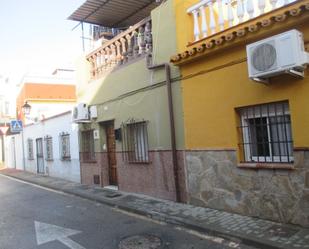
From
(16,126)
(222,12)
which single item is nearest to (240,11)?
(222,12)

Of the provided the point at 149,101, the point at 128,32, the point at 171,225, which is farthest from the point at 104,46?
the point at 171,225

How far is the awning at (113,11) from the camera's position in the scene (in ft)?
34.0

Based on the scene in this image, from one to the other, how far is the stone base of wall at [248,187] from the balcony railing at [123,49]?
343cm

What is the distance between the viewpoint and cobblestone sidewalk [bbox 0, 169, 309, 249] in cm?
517

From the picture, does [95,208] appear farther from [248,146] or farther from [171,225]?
[248,146]

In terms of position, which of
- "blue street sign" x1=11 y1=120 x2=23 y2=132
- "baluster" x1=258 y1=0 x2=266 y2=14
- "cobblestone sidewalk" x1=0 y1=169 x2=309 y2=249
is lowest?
"cobblestone sidewalk" x1=0 y1=169 x2=309 y2=249

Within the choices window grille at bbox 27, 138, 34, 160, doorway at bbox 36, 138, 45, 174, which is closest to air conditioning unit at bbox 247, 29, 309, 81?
doorway at bbox 36, 138, 45, 174

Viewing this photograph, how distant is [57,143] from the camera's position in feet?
50.3

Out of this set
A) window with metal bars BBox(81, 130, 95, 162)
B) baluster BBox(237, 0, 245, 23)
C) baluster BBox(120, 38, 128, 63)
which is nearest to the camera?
baluster BBox(237, 0, 245, 23)

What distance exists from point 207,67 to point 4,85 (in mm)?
32162

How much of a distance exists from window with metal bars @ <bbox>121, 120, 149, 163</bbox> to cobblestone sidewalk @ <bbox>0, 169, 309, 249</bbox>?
1.06 metres

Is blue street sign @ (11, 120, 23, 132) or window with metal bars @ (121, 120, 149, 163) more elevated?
blue street sign @ (11, 120, 23, 132)

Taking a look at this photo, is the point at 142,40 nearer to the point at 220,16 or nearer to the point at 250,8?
the point at 220,16

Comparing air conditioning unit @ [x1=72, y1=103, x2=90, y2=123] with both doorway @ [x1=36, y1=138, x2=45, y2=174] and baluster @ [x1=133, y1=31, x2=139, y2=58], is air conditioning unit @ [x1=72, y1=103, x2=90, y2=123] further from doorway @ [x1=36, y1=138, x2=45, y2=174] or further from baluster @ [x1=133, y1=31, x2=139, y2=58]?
doorway @ [x1=36, y1=138, x2=45, y2=174]
